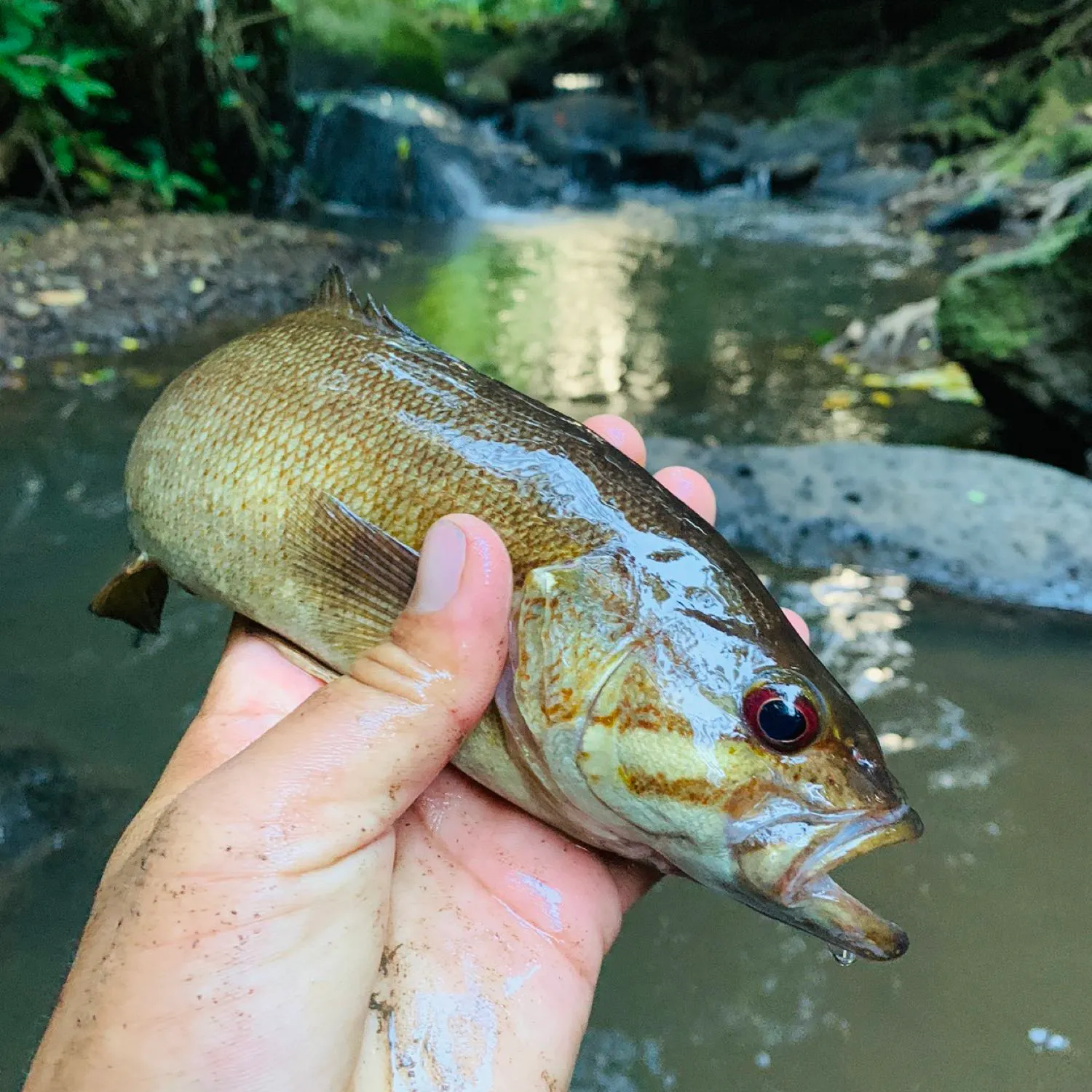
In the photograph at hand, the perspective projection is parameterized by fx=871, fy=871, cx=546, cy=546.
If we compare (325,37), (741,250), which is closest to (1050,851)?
(741,250)

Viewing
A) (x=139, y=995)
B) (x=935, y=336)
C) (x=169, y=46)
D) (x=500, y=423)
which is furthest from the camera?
(x=169, y=46)

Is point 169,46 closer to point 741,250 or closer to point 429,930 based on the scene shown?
point 741,250

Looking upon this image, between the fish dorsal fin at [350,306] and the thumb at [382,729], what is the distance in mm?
867

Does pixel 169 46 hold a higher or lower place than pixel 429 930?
higher

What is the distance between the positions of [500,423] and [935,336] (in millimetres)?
7257

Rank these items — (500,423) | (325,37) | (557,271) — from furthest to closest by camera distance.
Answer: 1. (325,37)
2. (557,271)
3. (500,423)

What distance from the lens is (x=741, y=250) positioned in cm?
1317

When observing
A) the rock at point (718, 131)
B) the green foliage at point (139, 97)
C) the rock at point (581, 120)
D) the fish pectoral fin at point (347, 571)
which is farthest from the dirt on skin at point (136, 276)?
the rock at point (718, 131)

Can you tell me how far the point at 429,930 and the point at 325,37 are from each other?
21.4m

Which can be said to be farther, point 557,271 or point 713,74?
point 713,74

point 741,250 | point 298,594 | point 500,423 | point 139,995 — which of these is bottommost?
point 741,250

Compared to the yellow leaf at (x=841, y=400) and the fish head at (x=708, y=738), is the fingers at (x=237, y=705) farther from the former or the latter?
the yellow leaf at (x=841, y=400)

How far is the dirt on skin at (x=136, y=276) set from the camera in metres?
7.27

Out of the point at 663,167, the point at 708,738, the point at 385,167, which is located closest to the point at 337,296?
the point at 708,738
